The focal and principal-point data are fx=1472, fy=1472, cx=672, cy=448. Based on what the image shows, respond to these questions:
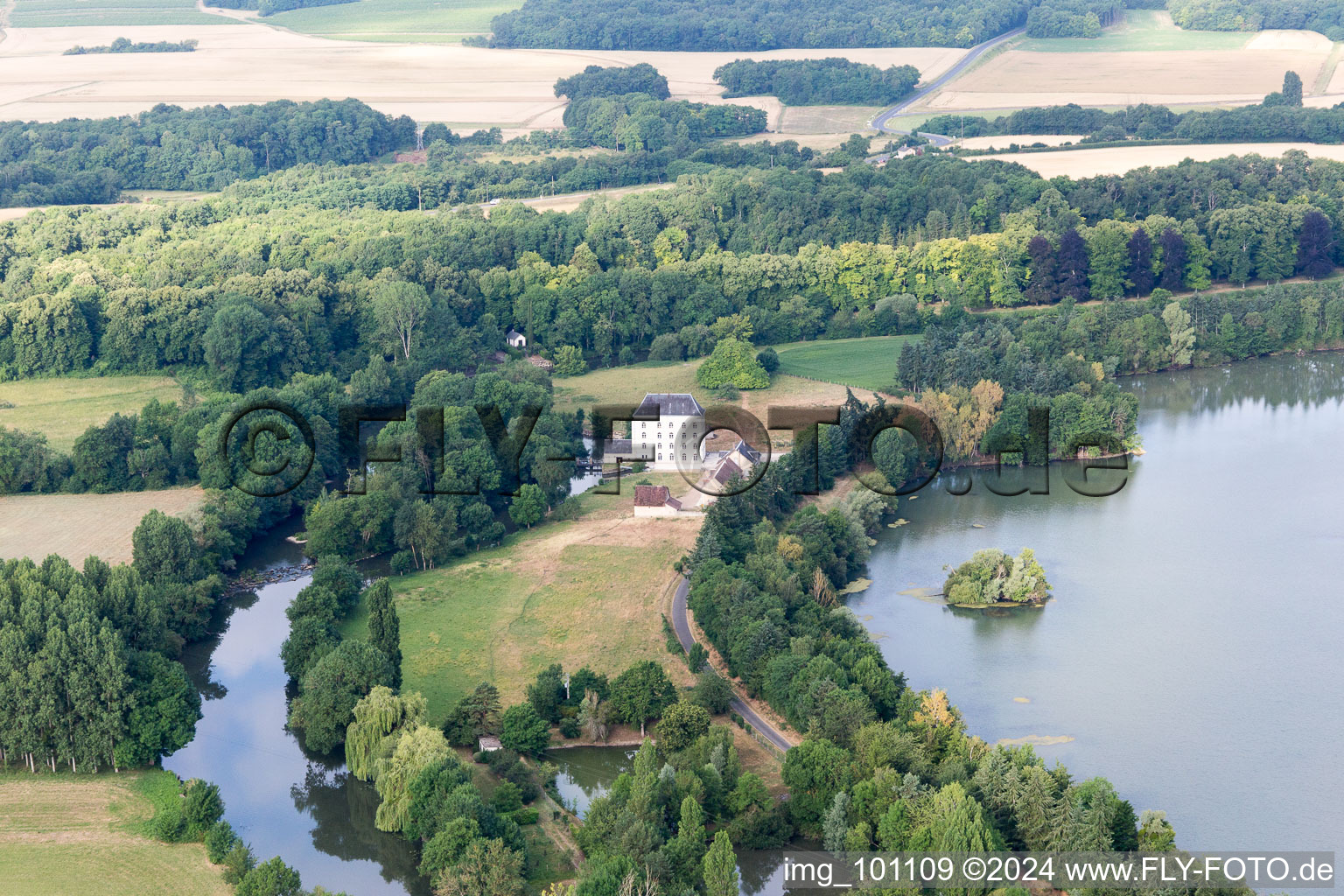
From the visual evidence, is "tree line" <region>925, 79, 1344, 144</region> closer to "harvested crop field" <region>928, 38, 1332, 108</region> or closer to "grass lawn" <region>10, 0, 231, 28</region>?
→ "harvested crop field" <region>928, 38, 1332, 108</region>

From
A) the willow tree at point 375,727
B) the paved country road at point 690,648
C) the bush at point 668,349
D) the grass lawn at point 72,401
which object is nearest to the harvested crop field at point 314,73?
the bush at point 668,349

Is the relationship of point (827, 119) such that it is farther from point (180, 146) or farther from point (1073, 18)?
point (180, 146)

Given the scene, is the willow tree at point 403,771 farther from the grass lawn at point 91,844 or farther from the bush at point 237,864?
the grass lawn at point 91,844

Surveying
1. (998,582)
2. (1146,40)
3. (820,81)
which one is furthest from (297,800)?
(1146,40)

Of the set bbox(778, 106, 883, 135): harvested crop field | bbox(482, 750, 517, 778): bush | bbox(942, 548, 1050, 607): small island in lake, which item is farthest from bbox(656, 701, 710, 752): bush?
bbox(778, 106, 883, 135): harvested crop field

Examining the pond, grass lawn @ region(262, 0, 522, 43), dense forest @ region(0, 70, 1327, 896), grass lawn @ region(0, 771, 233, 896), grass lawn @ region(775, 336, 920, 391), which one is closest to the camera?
grass lawn @ region(0, 771, 233, 896)
